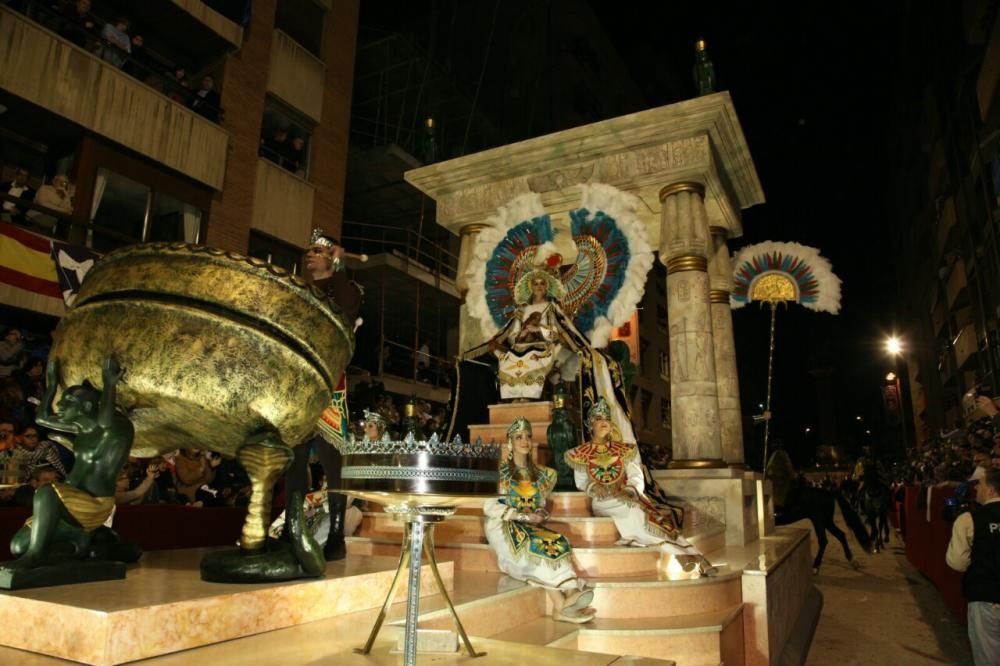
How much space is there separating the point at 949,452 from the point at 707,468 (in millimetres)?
4199

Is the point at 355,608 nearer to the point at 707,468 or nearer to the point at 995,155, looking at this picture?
the point at 707,468

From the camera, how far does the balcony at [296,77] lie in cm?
1463

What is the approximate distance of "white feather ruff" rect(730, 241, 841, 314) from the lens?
34.0 ft

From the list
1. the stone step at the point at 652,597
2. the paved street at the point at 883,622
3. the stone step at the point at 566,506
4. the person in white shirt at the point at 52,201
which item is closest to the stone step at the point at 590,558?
the stone step at the point at 652,597

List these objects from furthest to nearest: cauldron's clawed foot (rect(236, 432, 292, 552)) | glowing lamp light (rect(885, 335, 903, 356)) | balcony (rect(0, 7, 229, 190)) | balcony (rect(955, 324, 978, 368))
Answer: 1. glowing lamp light (rect(885, 335, 903, 356))
2. balcony (rect(955, 324, 978, 368))
3. balcony (rect(0, 7, 229, 190))
4. cauldron's clawed foot (rect(236, 432, 292, 552))

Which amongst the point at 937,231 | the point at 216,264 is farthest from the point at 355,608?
the point at 937,231

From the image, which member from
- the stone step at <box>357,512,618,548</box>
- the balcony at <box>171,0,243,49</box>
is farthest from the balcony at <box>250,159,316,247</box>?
the stone step at <box>357,512,618,548</box>

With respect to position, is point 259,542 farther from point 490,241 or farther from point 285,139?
point 285,139

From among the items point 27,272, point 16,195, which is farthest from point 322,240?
point 16,195

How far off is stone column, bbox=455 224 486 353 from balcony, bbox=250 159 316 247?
5540mm

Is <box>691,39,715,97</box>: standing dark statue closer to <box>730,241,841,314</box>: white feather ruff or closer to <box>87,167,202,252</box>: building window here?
<box>730,241,841,314</box>: white feather ruff

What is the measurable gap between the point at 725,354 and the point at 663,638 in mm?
6352

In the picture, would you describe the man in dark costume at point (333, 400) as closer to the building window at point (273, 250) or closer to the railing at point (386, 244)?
A: the building window at point (273, 250)

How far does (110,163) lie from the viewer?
36.2 feet
